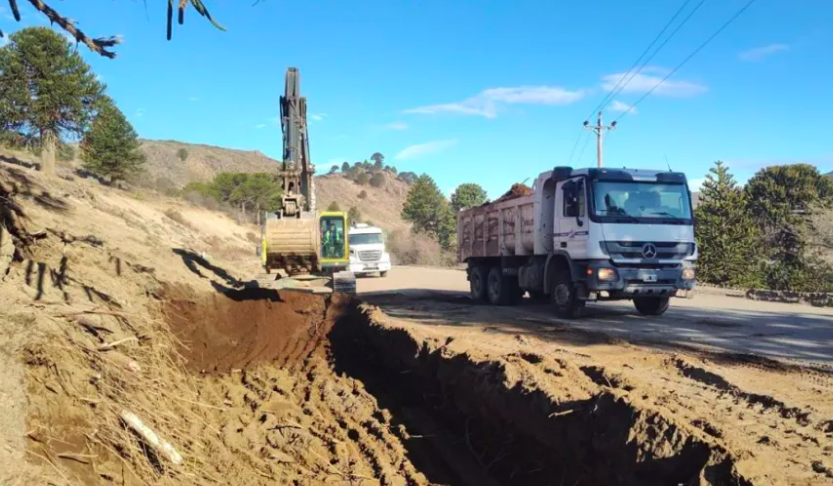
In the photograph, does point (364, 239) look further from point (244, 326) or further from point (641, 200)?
point (244, 326)

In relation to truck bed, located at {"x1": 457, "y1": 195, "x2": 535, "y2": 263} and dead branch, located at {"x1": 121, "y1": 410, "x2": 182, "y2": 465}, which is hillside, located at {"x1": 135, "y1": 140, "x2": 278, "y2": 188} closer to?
truck bed, located at {"x1": 457, "y1": 195, "x2": 535, "y2": 263}

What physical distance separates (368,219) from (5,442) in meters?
105

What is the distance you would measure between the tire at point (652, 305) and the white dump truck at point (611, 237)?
0.02 metres

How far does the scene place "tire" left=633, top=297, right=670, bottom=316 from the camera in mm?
12070

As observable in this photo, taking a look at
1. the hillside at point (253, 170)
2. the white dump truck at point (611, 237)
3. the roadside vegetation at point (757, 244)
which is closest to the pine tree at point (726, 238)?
the roadside vegetation at point (757, 244)

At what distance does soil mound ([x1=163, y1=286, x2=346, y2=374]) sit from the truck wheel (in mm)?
4543

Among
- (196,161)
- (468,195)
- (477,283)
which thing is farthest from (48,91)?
(196,161)

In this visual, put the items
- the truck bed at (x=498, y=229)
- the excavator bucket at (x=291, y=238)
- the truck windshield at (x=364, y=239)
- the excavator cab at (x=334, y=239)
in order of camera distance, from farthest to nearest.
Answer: the truck windshield at (x=364, y=239)
the excavator cab at (x=334, y=239)
the truck bed at (x=498, y=229)
the excavator bucket at (x=291, y=238)

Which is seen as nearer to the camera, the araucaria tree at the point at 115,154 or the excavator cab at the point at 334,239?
the excavator cab at the point at 334,239

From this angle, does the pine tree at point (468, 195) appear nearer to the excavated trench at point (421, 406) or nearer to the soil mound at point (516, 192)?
the soil mound at point (516, 192)

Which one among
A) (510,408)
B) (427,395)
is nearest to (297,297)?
(427,395)

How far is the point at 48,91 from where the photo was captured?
2459 centimetres

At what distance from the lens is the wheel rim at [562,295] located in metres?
A: 11.7

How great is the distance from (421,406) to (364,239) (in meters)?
21.4
